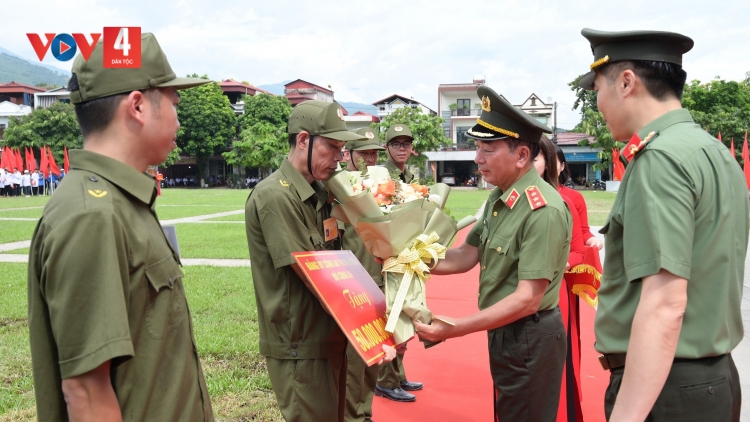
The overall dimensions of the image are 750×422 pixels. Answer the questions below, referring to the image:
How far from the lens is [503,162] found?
9.10 ft

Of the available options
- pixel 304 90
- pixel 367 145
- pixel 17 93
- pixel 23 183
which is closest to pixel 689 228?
pixel 367 145

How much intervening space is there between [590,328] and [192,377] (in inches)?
202

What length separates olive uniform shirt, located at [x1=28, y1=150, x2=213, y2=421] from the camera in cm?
138

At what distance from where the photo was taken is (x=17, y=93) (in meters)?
56.3

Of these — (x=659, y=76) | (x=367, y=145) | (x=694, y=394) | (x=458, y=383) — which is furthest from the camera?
(x=367, y=145)

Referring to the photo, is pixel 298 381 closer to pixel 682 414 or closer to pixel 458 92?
pixel 682 414

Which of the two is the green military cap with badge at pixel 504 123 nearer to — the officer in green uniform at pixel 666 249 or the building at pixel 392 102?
the officer in green uniform at pixel 666 249

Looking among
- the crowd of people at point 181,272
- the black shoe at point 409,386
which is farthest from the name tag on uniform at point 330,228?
the black shoe at point 409,386

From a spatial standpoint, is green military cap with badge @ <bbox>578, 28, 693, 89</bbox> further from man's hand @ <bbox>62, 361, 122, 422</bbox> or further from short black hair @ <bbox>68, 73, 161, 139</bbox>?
man's hand @ <bbox>62, 361, 122, 422</bbox>

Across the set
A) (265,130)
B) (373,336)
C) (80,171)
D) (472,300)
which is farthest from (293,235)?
(265,130)

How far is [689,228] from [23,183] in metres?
39.0

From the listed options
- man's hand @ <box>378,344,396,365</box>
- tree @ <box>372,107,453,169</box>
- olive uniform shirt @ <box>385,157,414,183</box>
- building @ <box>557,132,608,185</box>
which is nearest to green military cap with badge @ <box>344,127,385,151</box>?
olive uniform shirt @ <box>385,157,414,183</box>

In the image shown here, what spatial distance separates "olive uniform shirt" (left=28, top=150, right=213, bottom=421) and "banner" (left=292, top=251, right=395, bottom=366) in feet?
2.16

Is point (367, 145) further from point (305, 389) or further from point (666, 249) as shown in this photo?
point (666, 249)
